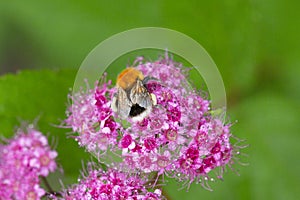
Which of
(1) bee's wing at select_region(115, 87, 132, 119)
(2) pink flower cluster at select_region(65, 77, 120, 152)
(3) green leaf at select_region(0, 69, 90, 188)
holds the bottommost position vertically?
(1) bee's wing at select_region(115, 87, 132, 119)

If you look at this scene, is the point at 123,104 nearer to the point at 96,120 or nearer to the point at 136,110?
the point at 136,110

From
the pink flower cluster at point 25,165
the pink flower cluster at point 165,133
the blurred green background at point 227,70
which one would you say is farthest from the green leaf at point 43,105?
the pink flower cluster at point 165,133

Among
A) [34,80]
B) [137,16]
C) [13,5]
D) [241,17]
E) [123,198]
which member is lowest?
[123,198]

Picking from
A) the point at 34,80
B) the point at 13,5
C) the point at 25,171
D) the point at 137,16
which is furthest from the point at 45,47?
the point at 25,171

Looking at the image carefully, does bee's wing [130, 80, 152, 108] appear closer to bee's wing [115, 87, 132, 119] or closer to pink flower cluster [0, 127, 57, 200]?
bee's wing [115, 87, 132, 119]

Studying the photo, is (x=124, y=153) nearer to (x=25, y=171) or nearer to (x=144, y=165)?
(x=144, y=165)

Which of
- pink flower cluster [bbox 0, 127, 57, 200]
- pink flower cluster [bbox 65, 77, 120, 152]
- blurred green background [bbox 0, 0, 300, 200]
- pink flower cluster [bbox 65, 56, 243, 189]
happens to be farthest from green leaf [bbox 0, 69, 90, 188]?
pink flower cluster [bbox 65, 56, 243, 189]

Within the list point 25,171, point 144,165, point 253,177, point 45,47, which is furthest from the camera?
point 45,47

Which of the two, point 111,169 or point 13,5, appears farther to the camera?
point 13,5

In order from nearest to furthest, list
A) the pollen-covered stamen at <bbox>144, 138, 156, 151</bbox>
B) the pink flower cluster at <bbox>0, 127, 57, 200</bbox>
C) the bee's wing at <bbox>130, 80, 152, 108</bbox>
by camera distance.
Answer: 1. the bee's wing at <bbox>130, 80, 152, 108</bbox>
2. the pollen-covered stamen at <bbox>144, 138, 156, 151</bbox>
3. the pink flower cluster at <bbox>0, 127, 57, 200</bbox>
